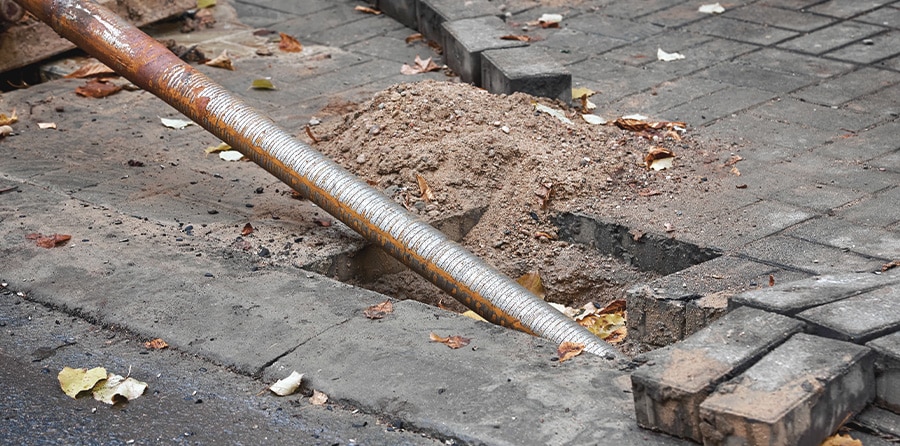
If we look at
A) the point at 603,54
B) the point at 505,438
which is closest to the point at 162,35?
the point at 603,54

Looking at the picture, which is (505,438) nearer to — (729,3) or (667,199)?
(667,199)

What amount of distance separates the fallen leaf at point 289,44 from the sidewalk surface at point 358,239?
0.21 ft

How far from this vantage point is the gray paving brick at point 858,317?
2.79 meters

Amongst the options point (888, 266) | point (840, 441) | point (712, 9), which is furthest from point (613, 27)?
point (840, 441)

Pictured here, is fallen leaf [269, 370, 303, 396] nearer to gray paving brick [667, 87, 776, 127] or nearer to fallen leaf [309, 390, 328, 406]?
fallen leaf [309, 390, 328, 406]

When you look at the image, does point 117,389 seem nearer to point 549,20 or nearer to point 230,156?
point 230,156

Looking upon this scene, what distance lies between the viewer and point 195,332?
3.48 metres

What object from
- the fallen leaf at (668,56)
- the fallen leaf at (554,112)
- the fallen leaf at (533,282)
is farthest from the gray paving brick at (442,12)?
the fallen leaf at (533,282)

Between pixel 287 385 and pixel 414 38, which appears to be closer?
pixel 287 385

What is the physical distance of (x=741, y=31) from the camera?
6.50 m

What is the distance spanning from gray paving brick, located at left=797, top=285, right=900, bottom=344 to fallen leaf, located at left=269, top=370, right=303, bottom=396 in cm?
133

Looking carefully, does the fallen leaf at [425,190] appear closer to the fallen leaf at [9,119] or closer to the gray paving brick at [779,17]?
the fallen leaf at [9,119]

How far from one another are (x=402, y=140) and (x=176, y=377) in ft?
5.89

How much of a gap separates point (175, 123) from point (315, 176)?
1606mm
